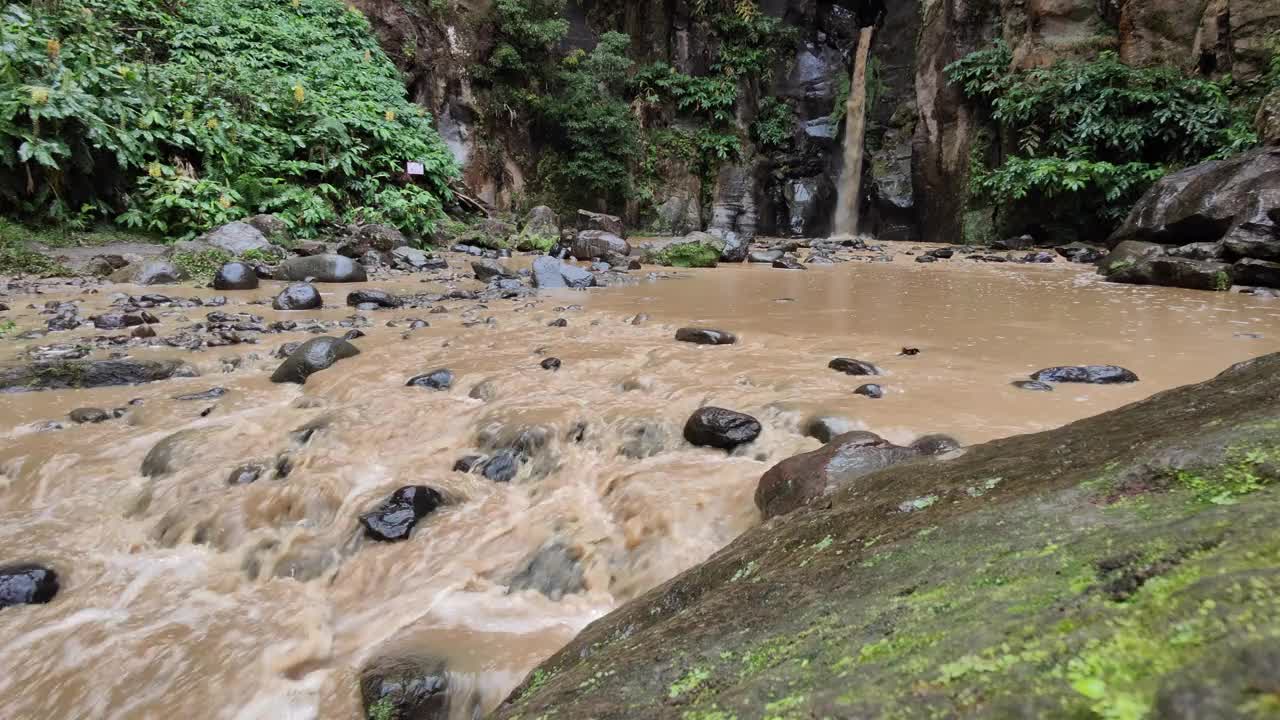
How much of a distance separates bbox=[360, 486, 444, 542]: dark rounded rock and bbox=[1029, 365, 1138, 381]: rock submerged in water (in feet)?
10.5

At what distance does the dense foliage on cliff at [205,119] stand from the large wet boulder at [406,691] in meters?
10.4

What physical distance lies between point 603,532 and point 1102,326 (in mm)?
4737

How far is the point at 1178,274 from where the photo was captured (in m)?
7.34

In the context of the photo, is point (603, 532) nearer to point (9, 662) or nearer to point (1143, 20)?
point (9, 662)

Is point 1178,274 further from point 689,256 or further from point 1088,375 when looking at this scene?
point 689,256

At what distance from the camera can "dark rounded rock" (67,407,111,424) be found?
365 cm

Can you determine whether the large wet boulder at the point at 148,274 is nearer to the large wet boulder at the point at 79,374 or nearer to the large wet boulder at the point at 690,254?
the large wet boulder at the point at 79,374

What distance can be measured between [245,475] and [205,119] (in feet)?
34.3

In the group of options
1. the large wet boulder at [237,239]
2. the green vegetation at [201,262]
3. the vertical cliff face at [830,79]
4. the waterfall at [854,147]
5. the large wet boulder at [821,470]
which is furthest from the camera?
the waterfall at [854,147]

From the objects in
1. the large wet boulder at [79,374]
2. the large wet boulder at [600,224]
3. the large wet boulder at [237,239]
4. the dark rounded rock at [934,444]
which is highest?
the large wet boulder at [600,224]

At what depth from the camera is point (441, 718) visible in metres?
1.79

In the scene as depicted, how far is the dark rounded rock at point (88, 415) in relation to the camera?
3.65m

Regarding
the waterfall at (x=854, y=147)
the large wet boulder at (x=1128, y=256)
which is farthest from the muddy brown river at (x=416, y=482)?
the waterfall at (x=854, y=147)

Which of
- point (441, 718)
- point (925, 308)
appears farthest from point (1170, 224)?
point (441, 718)
